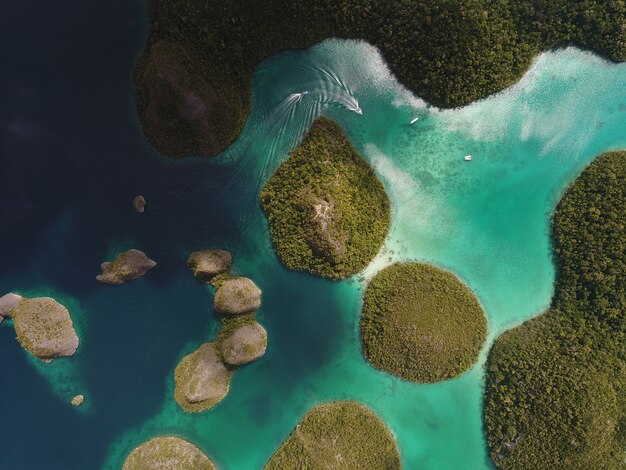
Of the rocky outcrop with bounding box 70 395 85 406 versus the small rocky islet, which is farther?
the rocky outcrop with bounding box 70 395 85 406

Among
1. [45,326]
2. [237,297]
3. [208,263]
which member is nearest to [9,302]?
[45,326]

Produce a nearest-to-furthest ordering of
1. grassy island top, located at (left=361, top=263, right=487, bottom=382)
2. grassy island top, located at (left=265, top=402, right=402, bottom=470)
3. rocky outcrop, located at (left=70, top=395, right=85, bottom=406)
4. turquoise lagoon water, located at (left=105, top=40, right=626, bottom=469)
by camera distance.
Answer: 1. grassy island top, located at (left=361, top=263, right=487, bottom=382)
2. turquoise lagoon water, located at (left=105, top=40, right=626, bottom=469)
3. grassy island top, located at (left=265, top=402, right=402, bottom=470)
4. rocky outcrop, located at (left=70, top=395, right=85, bottom=406)

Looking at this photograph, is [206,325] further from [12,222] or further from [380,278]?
Answer: [12,222]

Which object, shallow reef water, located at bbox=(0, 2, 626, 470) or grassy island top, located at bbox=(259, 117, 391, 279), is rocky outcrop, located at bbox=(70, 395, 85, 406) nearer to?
shallow reef water, located at bbox=(0, 2, 626, 470)

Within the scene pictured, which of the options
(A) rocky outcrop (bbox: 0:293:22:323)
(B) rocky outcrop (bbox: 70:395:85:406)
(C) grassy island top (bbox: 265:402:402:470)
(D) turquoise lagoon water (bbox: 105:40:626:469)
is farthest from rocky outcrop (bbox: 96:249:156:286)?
(C) grassy island top (bbox: 265:402:402:470)

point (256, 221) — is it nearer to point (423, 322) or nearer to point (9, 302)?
point (423, 322)

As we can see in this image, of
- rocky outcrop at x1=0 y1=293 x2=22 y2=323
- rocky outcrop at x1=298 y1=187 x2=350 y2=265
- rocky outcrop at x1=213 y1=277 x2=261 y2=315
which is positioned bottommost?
rocky outcrop at x1=213 y1=277 x2=261 y2=315

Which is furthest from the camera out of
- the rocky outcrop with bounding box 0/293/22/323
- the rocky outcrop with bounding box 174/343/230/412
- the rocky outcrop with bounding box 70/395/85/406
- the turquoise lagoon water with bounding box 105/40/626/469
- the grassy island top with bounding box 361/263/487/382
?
the rocky outcrop with bounding box 70/395/85/406
